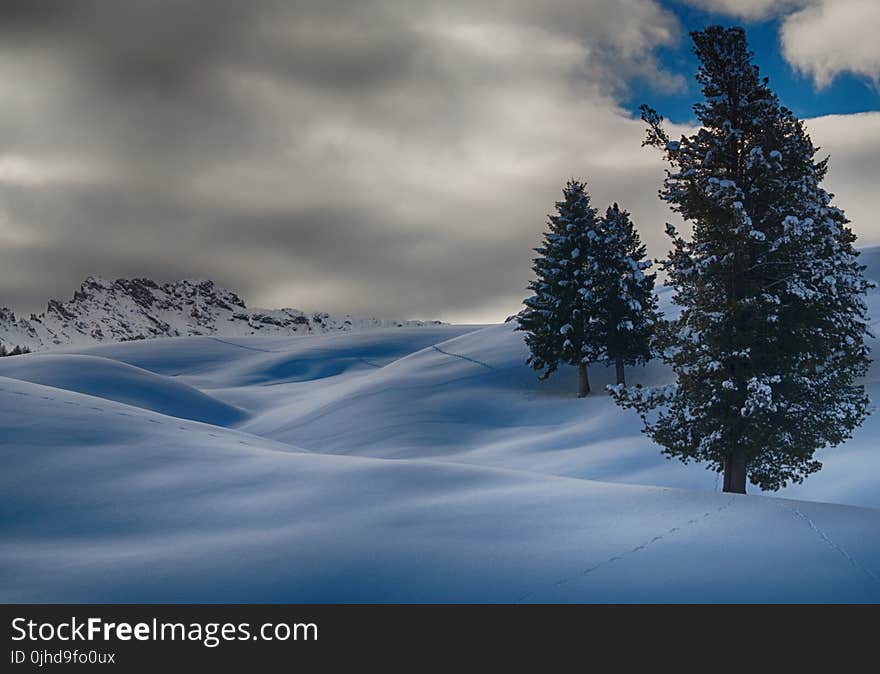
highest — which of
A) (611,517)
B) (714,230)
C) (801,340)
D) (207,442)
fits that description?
(714,230)

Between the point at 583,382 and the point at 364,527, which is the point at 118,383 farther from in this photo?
the point at 364,527

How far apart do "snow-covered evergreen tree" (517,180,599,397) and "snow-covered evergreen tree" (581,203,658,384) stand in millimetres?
385

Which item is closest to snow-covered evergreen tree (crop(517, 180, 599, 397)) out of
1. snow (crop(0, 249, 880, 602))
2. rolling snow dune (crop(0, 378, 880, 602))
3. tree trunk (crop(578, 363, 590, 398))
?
tree trunk (crop(578, 363, 590, 398))

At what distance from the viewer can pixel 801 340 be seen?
12.4 meters

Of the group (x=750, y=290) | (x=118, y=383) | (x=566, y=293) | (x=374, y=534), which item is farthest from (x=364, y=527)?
(x=118, y=383)

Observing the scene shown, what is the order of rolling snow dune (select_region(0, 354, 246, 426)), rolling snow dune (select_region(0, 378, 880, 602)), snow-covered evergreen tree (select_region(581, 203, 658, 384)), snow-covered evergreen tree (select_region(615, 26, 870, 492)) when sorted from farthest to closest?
1. rolling snow dune (select_region(0, 354, 246, 426))
2. snow-covered evergreen tree (select_region(581, 203, 658, 384))
3. snow-covered evergreen tree (select_region(615, 26, 870, 492))
4. rolling snow dune (select_region(0, 378, 880, 602))

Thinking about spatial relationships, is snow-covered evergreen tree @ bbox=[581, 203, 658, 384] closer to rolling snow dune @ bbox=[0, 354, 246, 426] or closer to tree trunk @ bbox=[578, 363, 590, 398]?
tree trunk @ bbox=[578, 363, 590, 398]

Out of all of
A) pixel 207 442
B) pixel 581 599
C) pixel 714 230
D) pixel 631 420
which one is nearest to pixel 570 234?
pixel 631 420

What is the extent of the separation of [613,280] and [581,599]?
94.1 feet

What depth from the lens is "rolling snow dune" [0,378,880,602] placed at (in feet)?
21.0

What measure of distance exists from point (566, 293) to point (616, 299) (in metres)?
2.48

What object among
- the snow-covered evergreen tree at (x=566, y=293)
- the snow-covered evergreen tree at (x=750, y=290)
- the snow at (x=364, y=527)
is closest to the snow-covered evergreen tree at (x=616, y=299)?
the snow-covered evergreen tree at (x=566, y=293)

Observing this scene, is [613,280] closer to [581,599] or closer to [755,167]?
[755,167]
